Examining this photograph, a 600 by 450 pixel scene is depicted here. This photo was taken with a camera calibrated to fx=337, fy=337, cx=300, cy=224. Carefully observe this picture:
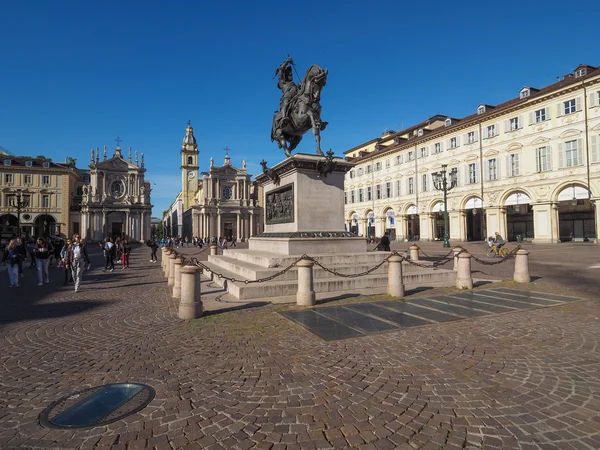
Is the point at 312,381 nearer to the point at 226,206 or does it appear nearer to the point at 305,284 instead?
the point at 305,284

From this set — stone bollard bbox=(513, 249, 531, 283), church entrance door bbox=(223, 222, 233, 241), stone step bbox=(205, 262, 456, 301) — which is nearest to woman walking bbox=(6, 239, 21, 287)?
stone step bbox=(205, 262, 456, 301)

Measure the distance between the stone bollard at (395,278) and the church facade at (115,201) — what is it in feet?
215

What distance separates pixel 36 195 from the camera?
201 ft

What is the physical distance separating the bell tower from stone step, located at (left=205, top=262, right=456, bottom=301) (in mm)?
81829

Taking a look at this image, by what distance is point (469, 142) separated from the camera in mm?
40625

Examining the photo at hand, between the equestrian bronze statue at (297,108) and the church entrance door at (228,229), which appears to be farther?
the church entrance door at (228,229)

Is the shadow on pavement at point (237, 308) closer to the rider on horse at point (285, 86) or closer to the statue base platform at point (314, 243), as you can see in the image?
the statue base platform at point (314, 243)

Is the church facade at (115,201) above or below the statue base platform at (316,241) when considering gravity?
above

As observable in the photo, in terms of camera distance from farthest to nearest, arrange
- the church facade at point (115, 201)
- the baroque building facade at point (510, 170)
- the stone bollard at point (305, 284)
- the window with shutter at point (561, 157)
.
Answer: the church facade at point (115, 201)
the window with shutter at point (561, 157)
the baroque building facade at point (510, 170)
the stone bollard at point (305, 284)

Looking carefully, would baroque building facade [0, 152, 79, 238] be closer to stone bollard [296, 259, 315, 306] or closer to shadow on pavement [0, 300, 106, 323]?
shadow on pavement [0, 300, 106, 323]

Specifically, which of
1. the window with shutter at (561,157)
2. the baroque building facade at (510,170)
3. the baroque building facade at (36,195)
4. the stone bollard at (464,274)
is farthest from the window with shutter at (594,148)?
the baroque building facade at (36,195)

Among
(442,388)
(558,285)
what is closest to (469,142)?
(558,285)

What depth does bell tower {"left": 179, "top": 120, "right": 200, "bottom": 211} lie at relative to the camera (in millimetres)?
87312

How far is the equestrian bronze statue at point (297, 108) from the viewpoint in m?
11.8
